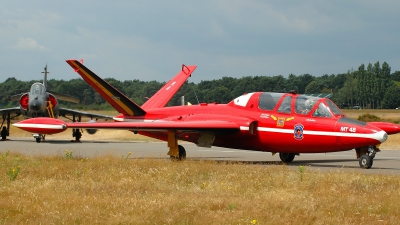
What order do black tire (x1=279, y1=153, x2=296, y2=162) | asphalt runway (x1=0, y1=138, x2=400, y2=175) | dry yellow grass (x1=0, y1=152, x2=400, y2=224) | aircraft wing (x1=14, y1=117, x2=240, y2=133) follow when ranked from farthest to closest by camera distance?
black tire (x1=279, y1=153, x2=296, y2=162), asphalt runway (x1=0, y1=138, x2=400, y2=175), aircraft wing (x1=14, y1=117, x2=240, y2=133), dry yellow grass (x1=0, y1=152, x2=400, y2=224)

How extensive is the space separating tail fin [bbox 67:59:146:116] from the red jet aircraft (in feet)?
0.10

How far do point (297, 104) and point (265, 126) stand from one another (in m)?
1.07

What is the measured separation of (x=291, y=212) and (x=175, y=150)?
29.4 feet

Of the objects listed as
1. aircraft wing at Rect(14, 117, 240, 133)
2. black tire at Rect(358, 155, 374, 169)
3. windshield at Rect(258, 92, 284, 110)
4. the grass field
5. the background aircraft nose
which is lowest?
the grass field

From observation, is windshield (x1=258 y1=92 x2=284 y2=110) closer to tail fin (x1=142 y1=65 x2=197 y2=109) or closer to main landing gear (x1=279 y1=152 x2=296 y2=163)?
main landing gear (x1=279 y1=152 x2=296 y2=163)

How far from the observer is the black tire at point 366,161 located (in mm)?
14051

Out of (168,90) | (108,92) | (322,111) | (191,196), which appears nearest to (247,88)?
(168,90)

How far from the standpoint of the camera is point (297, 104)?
15.1 metres

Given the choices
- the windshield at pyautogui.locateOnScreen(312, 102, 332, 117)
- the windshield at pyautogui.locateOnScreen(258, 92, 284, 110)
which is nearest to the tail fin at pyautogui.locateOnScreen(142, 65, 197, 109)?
the windshield at pyautogui.locateOnScreen(258, 92, 284, 110)

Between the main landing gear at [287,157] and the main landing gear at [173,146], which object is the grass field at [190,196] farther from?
the main landing gear at [287,157]

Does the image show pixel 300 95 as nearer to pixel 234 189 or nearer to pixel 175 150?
pixel 175 150

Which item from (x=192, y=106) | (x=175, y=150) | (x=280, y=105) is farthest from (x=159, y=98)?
(x=280, y=105)

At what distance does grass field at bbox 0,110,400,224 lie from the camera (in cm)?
732

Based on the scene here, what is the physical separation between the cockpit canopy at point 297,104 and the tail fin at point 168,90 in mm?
5422
